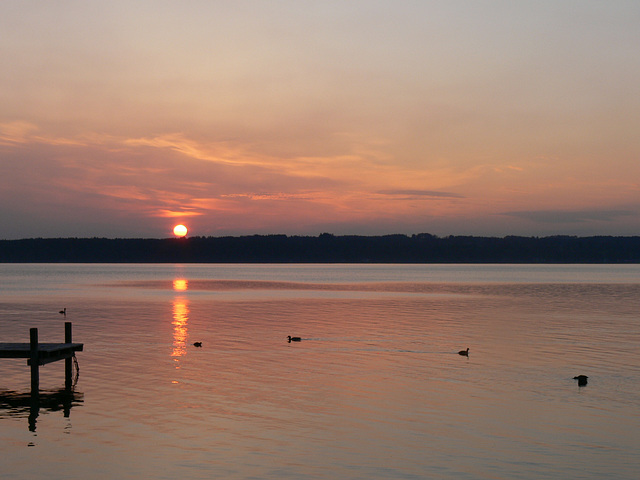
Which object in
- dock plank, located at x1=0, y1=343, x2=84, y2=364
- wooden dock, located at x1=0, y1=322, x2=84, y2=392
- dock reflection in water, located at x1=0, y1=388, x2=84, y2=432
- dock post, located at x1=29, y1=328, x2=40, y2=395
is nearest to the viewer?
dock reflection in water, located at x1=0, y1=388, x2=84, y2=432

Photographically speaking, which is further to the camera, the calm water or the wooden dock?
the wooden dock

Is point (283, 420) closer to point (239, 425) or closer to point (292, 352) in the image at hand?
point (239, 425)

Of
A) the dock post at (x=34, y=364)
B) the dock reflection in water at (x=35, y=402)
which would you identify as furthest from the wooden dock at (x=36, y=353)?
the dock reflection in water at (x=35, y=402)

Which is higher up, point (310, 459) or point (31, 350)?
point (31, 350)

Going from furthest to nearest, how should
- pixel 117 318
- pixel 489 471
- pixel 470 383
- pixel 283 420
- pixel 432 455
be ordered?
pixel 117 318, pixel 470 383, pixel 283 420, pixel 432 455, pixel 489 471

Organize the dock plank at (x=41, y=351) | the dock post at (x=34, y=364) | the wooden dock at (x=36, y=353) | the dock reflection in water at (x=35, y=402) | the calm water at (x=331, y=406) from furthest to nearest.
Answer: the dock plank at (x=41, y=351) → the wooden dock at (x=36, y=353) → the dock post at (x=34, y=364) → the dock reflection in water at (x=35, y=402) → the calm water at (x=331, y=406)

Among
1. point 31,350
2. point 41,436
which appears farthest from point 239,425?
point 31,350

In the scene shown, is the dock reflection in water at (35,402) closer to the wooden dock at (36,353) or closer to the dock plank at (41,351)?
the wooden dock at (36,353)

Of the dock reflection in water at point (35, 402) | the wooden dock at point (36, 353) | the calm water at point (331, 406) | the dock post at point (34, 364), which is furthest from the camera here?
the wooden dock at point (36, 353)

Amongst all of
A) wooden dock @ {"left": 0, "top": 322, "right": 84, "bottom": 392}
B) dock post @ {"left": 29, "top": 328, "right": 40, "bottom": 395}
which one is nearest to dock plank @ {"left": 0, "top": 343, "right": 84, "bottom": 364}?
wooden dock @ {"left": 0, "top": 322, "right": 84, "bottom": 392}

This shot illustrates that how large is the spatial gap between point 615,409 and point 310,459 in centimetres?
1303

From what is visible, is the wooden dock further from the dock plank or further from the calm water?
the calm water

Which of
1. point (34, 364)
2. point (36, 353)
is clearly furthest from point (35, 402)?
point (36, 353)

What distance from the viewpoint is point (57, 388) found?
1247 inches
